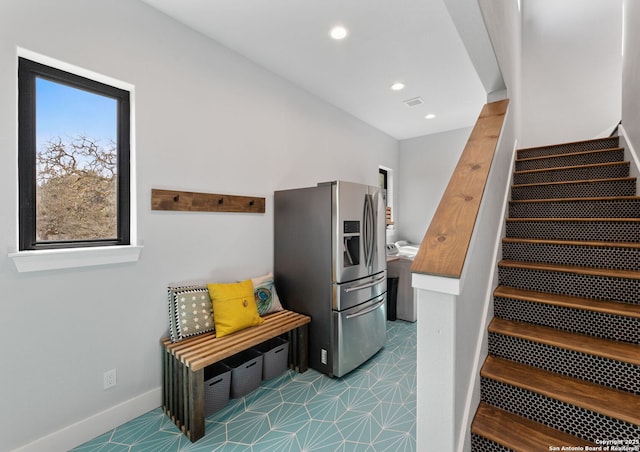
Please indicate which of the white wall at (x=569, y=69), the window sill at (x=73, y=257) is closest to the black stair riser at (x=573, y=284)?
the window sill at (x=73, y=257)

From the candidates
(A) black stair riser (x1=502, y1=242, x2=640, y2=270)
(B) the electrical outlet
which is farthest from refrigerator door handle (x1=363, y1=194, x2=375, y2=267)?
(B) the electrical outlet

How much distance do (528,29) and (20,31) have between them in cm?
563

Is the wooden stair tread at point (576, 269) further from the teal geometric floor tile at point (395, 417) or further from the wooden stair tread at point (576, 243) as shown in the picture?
the teal geometric floor tile at point (395, 417)

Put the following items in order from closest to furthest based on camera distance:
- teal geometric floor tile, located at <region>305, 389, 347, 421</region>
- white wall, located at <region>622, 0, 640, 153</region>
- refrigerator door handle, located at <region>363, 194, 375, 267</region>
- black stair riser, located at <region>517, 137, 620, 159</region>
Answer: teal geometric floor tile, located at <region>305, 389, 347, 421</region>
white wall, located at <region>622, 0, 640, 153</region>
black stair riser, located at <region>517, 137, 620, 159</region>
refrigerator door handle, located at <region>363, 194, 375, 267</region>

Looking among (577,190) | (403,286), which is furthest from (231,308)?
(577,190)

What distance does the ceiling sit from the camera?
2.16 meters

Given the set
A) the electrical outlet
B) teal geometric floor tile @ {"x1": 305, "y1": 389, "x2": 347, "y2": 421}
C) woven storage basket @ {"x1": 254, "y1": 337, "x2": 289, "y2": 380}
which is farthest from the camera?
woven storage basket @ {"x1": 254, "y1": 337, "x2": 289, "y2": 380}

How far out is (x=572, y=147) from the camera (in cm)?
287

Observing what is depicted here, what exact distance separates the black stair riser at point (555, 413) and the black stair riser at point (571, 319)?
47 cm

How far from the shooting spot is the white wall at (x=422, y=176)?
16.6ft

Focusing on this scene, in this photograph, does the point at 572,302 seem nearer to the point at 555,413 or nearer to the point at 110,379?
the point at 555,413

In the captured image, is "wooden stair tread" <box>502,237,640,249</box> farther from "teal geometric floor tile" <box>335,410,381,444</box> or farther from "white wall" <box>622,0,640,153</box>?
"teal geometric floor tile" <box>335,410,381,444</box>

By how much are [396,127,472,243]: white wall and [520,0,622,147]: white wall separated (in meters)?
1.02

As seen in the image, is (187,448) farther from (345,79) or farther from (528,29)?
(528,29)
